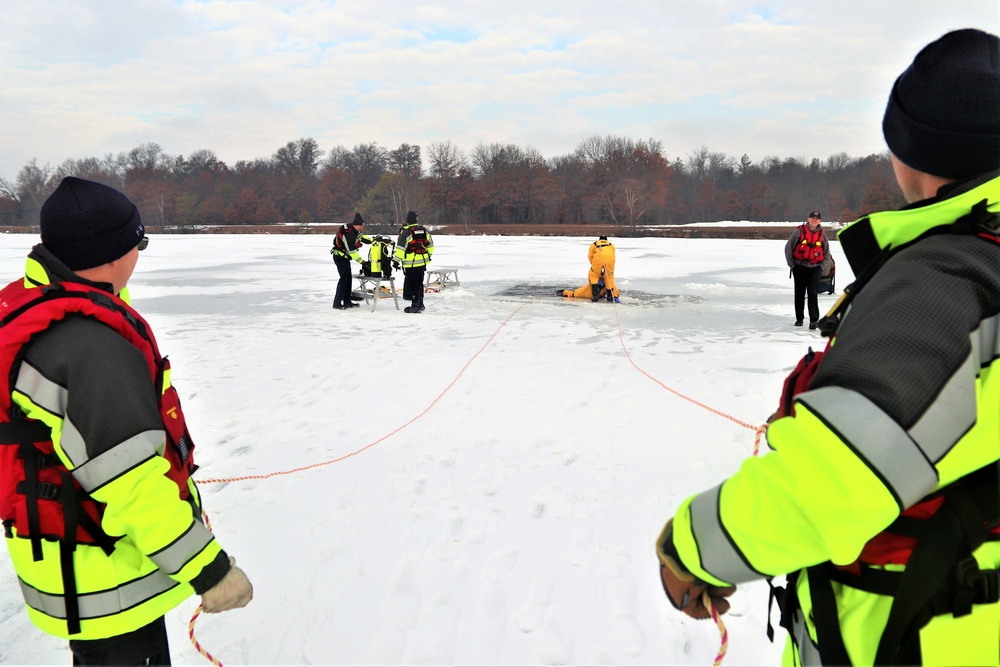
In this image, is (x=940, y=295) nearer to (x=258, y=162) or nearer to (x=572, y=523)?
(x=572, y=523)

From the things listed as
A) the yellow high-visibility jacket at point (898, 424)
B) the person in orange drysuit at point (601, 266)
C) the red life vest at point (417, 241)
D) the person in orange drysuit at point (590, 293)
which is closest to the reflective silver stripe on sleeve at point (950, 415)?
the yellow high-visibility jacket at point (898, 424)

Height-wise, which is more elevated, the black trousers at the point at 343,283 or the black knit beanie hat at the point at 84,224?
the black knit beanie hat at the point at 84,224

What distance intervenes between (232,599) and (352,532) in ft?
6.33

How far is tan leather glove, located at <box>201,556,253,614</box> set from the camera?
66.7 inches

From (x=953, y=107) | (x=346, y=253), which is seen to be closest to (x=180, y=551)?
(x=953, y=107)

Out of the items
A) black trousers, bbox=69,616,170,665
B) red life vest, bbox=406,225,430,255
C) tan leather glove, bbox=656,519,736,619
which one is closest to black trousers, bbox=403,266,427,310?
red life vest, bbox=406,225,430,255

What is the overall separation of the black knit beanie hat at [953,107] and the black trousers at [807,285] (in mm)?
8588

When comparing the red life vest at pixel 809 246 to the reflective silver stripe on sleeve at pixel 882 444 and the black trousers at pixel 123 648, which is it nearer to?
the reflective silver stripe on sleeve at pixel 882 444

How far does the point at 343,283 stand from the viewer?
1164 cm

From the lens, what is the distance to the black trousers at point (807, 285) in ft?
29.6

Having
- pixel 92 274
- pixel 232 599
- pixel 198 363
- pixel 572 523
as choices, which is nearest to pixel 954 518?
pixel 232 599

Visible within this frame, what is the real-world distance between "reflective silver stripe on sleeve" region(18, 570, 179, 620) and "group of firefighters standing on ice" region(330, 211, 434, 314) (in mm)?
9359

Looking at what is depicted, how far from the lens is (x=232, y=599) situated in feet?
5.70

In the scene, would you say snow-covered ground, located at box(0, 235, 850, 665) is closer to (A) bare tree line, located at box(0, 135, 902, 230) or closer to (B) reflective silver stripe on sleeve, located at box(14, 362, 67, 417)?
(B) reflective silver stripe on sleeve, located at box(14, 362, 67, 417)
